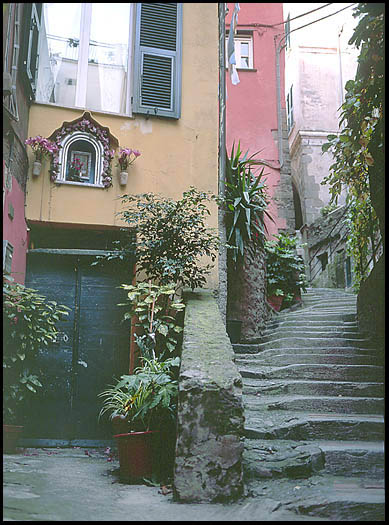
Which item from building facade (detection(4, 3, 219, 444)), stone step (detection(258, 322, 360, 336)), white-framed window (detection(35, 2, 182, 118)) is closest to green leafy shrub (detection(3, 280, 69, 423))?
building facade (detection(4, 3, 219, 444))

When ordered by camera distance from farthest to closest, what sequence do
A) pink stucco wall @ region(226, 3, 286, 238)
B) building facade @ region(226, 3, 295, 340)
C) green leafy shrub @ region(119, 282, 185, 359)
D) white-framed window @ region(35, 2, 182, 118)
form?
pink stucco wall @ region(226, 3, 286, 238) < building facade @ region(226, 3, 295, 340) < white-framed window @ region(35, 2, 182, 118) < green leafy shrub @ region(119, 282, 185, 359)

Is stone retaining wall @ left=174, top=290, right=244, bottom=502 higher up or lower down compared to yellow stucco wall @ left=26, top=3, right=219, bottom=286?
lower down

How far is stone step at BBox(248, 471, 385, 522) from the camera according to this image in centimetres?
267

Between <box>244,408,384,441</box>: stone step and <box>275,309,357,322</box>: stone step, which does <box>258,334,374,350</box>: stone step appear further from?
<box>244,408,384,441</box>: stone step

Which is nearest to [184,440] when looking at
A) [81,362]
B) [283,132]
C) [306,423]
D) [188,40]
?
[306,423]

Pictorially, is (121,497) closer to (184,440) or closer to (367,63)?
(184,440)

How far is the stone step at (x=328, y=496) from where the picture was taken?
2674 millimetres

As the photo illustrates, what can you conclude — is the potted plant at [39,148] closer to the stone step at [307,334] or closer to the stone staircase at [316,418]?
the stone staircase at [316,418]

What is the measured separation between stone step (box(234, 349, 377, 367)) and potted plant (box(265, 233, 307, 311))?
7.92ft

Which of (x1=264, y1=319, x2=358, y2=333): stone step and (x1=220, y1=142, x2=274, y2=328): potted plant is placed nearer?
(x1=264, y1=319, x2=358, y2=333): stone step

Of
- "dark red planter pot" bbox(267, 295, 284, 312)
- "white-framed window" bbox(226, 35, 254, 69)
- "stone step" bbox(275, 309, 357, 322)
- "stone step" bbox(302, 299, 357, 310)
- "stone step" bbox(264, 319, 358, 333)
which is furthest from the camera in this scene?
"white-framed window" bbox(226, 35, 254, 69)

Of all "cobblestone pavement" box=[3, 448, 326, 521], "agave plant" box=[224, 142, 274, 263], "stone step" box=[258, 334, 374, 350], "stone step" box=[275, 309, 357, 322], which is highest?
"agave plant" box=[224, 142, 274, 263]

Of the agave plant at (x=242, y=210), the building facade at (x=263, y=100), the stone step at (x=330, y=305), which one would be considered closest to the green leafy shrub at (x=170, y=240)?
the agave plant at (x=242, y=210)

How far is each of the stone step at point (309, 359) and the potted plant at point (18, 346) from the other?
1954 mm
